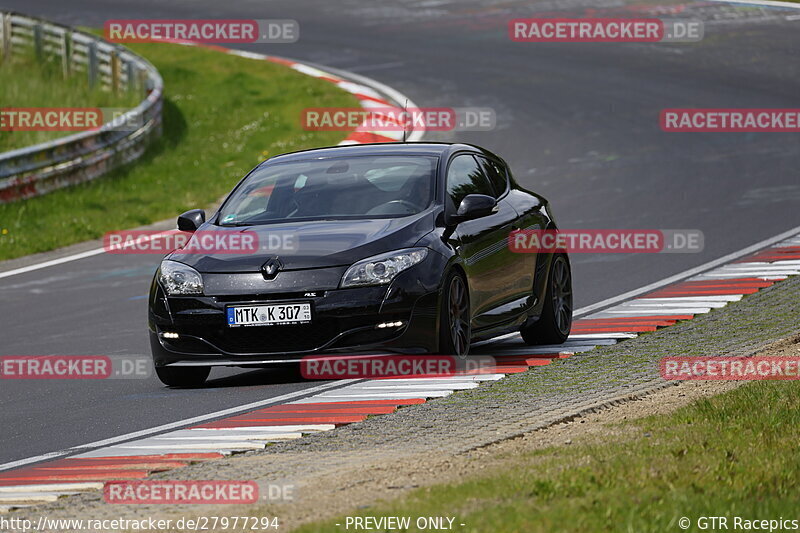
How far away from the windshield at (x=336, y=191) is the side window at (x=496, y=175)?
0.86 meters

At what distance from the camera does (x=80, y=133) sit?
883 inches

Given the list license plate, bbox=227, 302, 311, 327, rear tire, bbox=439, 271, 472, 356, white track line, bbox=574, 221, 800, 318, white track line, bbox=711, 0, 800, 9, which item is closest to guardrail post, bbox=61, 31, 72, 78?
white track line, bbox=711, 0, 800, 9

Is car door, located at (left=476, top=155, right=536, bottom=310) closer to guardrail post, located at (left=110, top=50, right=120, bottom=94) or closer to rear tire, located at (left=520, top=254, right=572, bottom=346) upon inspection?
rear tire, located at (left=520, top=254, right=572, bottom=346)

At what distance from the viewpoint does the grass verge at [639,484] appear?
5762 mm

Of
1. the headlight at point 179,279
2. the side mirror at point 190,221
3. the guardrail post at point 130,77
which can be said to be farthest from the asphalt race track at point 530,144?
the guardrail post at point 130,77

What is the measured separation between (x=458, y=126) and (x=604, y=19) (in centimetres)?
1036

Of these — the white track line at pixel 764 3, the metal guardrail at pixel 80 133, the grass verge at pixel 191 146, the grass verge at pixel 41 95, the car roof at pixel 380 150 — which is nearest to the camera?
the car roof at pixel 380 150

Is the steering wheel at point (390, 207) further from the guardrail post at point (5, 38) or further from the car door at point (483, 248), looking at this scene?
the guardrail post at point (5, 38)

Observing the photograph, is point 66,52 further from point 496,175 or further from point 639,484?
point 639,484

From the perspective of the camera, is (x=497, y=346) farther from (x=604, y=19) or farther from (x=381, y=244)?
(x=604, y=19)

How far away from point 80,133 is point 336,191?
11.8 m

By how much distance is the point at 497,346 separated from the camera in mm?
12602

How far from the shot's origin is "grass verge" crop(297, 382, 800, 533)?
18.9 feet

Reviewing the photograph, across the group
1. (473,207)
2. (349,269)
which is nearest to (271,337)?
(349,269)
